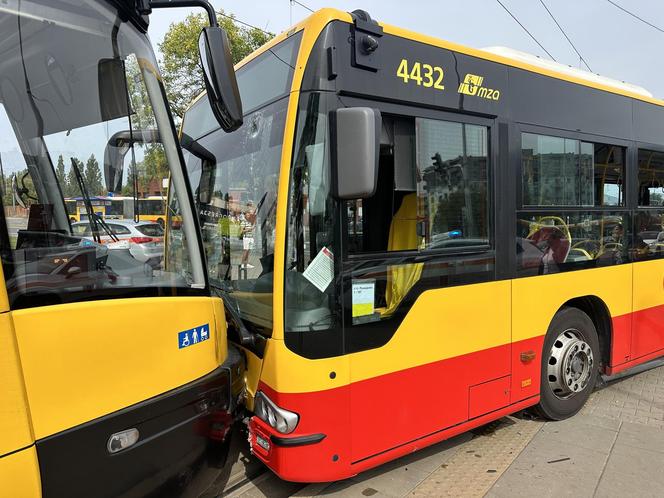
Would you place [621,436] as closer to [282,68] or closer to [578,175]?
[578,175]

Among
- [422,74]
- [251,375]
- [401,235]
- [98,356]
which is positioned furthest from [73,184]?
[422,74]

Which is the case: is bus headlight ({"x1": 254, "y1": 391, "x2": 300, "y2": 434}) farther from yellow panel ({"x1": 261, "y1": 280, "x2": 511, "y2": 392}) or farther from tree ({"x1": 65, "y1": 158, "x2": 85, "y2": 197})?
tree ({"x1": 65, "y1": 158, "x2": 85, "y2": 197})

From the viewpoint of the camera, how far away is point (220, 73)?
2.02 metres

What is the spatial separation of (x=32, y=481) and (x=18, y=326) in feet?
1.63

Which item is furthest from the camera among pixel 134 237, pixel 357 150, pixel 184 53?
pixel 184 53

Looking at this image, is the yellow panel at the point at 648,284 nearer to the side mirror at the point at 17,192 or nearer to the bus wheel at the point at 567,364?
the bus wheel at the point at 567,364

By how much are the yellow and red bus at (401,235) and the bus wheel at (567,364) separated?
0.06 feet

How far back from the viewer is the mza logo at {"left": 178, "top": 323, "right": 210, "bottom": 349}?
1.97 m

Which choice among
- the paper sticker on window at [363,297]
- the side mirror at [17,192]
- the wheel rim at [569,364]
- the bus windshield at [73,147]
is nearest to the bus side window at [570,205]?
the wheel rim at [569,364]

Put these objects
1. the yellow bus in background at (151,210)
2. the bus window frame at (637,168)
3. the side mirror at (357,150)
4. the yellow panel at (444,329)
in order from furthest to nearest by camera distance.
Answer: the bus window frame at (637,168), the yellow panel at (444,329), the side mirror at (357,150), the yellow bus in background at (151,210)

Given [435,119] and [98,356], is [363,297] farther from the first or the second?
[98,356]

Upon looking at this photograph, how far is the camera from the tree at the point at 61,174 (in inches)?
72.6

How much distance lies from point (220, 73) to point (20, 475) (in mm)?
1640

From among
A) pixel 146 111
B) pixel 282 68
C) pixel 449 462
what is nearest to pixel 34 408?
pixel 146 111
